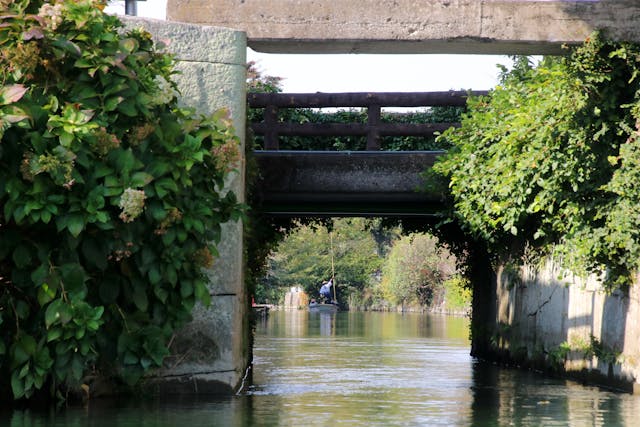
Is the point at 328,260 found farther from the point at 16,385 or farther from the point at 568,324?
the point at 16,385

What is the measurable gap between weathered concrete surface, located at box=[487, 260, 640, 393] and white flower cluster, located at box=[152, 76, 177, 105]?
17.2ft

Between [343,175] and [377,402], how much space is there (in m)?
5.15

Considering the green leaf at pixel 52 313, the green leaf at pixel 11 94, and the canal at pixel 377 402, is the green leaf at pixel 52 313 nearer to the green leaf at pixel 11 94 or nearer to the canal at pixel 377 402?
the canal at pixel 377 402

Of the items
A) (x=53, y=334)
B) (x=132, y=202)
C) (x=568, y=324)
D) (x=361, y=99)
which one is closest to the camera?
(x=132, y=202)

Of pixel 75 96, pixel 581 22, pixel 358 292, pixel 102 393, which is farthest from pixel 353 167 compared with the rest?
pixel 358 292

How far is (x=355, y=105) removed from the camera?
1612 cm

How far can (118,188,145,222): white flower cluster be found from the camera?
8023 millimetres

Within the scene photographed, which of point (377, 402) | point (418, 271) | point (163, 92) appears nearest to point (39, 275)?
point (163, 92)

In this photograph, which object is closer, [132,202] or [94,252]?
[132,202]

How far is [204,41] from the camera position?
34.3 ft

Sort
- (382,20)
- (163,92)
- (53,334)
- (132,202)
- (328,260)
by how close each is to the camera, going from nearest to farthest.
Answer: (132,202) < (53,334) < (163,92) < (382,20) < (328,260)

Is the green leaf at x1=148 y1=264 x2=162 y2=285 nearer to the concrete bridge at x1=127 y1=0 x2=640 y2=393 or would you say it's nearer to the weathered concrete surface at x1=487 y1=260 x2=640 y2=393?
the concrete bridge at x1=127 y1=0 x2=640 y2=393

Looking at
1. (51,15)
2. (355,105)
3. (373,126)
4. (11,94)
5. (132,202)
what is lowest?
(132,202)

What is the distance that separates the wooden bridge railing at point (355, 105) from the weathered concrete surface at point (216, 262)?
5.43m
